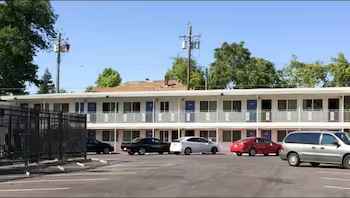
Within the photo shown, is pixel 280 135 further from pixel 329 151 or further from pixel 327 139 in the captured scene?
pixel 329 151

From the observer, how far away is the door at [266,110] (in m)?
55.1

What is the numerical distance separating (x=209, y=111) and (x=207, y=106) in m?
0.60

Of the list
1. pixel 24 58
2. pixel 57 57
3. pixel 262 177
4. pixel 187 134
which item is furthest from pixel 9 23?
pixel 262 177

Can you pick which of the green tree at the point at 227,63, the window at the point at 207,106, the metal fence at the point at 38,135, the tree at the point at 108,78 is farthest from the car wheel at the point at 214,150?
the tree at the point at 108,78

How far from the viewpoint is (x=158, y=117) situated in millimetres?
58500

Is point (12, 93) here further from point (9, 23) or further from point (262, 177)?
point (262, 177)

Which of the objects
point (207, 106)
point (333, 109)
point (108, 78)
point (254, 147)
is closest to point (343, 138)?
point (254, 147)

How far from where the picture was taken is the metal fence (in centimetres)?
2458

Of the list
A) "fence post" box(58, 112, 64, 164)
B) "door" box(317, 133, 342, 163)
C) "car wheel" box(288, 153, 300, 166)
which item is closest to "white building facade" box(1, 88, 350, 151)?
"car wheel" box(288, 153, 300, 166)

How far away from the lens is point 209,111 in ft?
189

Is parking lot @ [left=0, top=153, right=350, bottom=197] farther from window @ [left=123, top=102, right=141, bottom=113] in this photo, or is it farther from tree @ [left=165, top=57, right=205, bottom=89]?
tree @ [left=165, top=57, right=205, bottom=89]

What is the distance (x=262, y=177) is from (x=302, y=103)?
33.6m

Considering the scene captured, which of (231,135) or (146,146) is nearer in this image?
(146,146)

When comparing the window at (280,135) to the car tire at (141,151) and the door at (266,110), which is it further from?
the car tire at (141,151)
